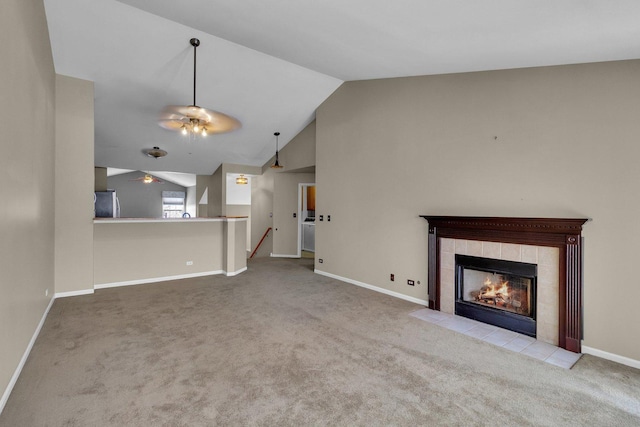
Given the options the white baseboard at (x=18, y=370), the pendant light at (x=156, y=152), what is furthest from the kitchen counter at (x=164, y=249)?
the pendant light at (x=156, y=152)

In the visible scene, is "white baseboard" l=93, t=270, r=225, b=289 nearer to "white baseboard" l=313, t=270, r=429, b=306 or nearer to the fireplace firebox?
"white baseboard" l=313, t=270, r=429, b=306

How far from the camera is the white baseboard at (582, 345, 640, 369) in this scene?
8.73 feet

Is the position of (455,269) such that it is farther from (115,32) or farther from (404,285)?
(115,32)

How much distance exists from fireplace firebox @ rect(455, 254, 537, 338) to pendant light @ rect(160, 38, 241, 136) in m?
3.96

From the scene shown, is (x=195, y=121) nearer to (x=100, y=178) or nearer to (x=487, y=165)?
(x=487, y=165)

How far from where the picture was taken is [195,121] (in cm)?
411

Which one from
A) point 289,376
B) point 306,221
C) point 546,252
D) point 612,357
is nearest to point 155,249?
point 306,221

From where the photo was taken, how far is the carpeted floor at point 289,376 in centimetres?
195

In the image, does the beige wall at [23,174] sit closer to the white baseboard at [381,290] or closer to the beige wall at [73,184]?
the beige wall at [73,184]

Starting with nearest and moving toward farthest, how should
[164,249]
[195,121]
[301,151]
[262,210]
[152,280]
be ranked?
[195,121] < [152,280] < [164,249] < [301,151] < [262,210]

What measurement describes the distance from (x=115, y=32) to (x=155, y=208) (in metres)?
12.4

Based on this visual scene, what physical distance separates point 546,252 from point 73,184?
6.06 m

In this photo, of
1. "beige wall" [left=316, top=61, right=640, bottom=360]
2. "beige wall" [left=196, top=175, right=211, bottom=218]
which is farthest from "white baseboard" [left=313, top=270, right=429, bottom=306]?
"beige wall" [left=196, top=175, right=211, bottom=218]

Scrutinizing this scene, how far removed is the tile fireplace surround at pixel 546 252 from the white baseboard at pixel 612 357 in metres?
0.10
